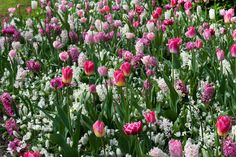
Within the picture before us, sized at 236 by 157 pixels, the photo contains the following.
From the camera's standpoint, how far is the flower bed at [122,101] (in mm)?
3477

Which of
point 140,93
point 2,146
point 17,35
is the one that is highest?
point 17,35

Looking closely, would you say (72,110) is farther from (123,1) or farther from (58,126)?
(123,1)

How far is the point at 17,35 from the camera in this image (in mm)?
6469

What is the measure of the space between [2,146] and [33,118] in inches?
14.4

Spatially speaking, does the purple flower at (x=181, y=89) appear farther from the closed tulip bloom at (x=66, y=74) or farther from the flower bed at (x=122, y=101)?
the closed tulip bloom at (x=66, y=74)

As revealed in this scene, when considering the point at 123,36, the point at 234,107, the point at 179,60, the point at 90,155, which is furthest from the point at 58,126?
the point at 123,36

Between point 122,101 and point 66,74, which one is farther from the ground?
point 66,74

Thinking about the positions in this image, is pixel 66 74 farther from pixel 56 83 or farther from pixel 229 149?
pixel 229 149

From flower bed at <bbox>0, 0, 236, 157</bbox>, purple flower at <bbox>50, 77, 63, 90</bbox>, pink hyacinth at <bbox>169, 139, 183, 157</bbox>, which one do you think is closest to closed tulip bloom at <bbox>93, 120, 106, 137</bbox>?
flower bed at <bbox>0, 0, 236, 157</bbox>

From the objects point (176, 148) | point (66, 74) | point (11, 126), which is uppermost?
point (66, 74)

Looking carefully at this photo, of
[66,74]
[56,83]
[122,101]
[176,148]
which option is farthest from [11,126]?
[176,148]

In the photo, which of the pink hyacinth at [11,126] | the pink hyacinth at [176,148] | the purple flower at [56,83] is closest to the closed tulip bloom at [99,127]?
the pink hyacinth at [176,148]

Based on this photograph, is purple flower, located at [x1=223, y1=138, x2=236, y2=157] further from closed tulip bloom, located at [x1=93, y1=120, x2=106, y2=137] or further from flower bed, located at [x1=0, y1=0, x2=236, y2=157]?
closed tulip bloom, located at [x1=93, y1=120, x2=106, y2=137]

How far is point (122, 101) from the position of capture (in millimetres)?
3908
